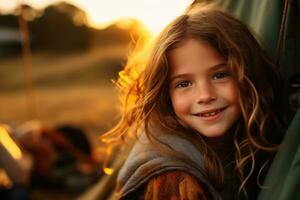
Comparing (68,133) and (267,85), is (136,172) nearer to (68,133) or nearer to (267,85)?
(267,85)

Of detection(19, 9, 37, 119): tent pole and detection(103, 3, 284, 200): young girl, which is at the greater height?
detection(103, 3, 284, 200): young girl

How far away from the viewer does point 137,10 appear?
4.50 metres

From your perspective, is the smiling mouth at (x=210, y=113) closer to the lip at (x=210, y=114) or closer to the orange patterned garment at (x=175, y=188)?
the lip at (x=210, y=114)

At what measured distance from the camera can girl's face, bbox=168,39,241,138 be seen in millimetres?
1470

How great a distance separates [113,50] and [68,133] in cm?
1231

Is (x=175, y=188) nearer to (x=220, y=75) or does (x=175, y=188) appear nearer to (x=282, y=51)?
(x=220, y=75)

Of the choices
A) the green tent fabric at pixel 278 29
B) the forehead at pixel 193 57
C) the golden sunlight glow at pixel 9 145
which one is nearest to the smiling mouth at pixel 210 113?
the forehead at pixel 193 57

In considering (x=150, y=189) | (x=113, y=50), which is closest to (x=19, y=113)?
(x=113, y=50)

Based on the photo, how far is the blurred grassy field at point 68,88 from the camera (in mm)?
8984

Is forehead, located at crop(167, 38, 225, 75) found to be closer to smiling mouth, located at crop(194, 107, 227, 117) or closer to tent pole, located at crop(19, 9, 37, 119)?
smiling mouth, located at crop(194, 107, 227, 117)

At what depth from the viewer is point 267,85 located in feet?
5.24

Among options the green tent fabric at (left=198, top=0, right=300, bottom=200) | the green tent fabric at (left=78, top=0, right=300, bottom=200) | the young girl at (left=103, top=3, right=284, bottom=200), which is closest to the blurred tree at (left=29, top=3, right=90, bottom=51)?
the green tent fabric at (left=78, top=0, right=300, bottom=200)

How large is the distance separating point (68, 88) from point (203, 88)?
40.3 ft

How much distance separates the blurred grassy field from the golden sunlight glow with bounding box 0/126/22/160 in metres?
2.17
